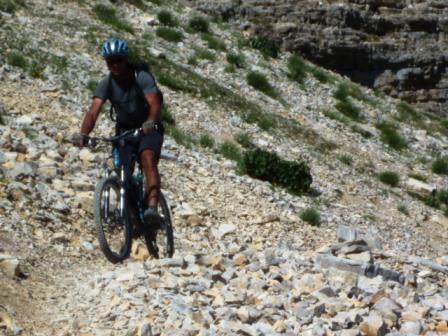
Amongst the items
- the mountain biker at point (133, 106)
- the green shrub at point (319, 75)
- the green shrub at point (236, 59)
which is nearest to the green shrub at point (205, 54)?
the green shrub at point (236, 59)

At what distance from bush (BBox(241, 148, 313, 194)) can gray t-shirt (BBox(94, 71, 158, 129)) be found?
6068mm

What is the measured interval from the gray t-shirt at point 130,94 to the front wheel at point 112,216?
25.6 inches

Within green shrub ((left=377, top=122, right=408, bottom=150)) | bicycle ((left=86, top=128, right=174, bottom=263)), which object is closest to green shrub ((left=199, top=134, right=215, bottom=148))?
green shrub ((left=377, top=122, right=408, bottom=150))

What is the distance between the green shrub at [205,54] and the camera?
65.9 feet

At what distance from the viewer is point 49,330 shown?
7133mm

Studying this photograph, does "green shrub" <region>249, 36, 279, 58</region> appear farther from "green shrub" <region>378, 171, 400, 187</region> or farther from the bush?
the bush

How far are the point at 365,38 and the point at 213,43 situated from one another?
578cm

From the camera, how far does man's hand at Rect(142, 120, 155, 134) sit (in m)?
8.24

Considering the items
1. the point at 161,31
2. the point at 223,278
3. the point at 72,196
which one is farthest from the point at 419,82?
the point at 223,278

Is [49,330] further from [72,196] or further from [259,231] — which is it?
[259,231]

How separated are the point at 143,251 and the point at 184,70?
9701mm

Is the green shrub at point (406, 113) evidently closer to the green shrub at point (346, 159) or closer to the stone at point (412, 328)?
the green shrub at point (346, 159)

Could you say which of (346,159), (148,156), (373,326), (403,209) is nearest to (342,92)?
(346,159)

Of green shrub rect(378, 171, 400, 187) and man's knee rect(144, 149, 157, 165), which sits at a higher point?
man's knee rect(144, 149, 157, 165)
